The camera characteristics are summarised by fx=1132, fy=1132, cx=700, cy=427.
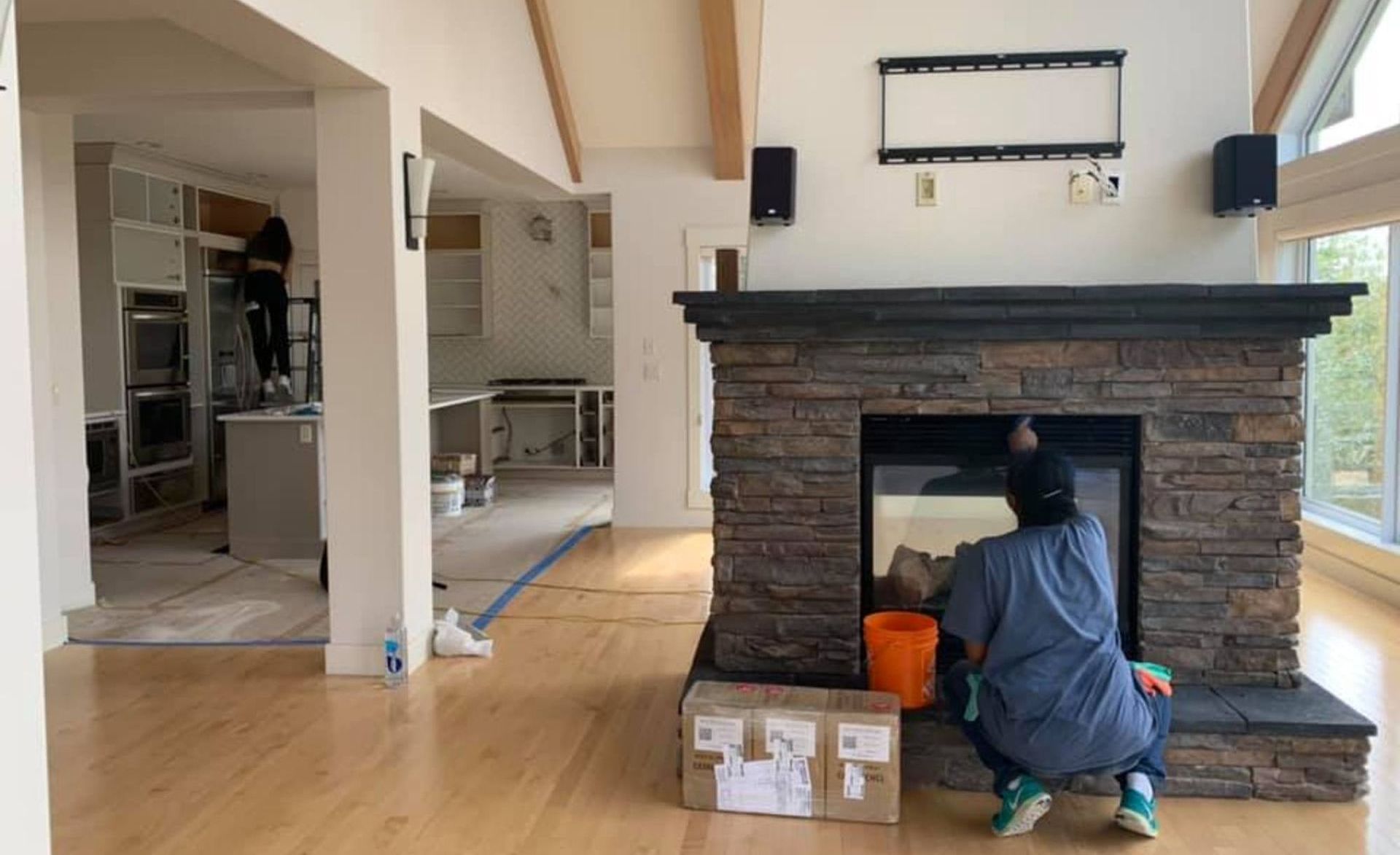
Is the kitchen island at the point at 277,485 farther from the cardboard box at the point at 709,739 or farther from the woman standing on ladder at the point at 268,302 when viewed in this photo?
the cardboard box at the point at 709,739

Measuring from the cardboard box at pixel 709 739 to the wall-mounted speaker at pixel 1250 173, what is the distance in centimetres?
218

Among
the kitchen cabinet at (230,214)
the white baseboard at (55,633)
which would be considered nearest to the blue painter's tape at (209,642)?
the white baseboard at (55,633)

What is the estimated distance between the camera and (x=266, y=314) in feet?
28.6

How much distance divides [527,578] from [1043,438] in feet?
10.5

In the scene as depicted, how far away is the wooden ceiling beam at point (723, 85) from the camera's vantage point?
623 cm

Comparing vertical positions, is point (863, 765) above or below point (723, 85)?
below

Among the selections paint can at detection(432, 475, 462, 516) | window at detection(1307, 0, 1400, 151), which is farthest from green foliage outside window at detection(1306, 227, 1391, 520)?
paint can at detection(432, 475, 462, 516)

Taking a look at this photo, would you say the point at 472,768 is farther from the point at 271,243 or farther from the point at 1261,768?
the point at 271,243

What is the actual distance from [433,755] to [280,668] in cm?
121

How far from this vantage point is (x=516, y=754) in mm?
3574

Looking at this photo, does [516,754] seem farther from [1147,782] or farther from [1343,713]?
[1343,713]

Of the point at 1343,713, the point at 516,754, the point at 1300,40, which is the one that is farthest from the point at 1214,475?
the point at 1300,40

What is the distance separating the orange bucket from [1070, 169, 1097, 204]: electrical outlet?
1508 mm

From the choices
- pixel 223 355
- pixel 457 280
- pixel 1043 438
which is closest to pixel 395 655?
pixel 1043 438
